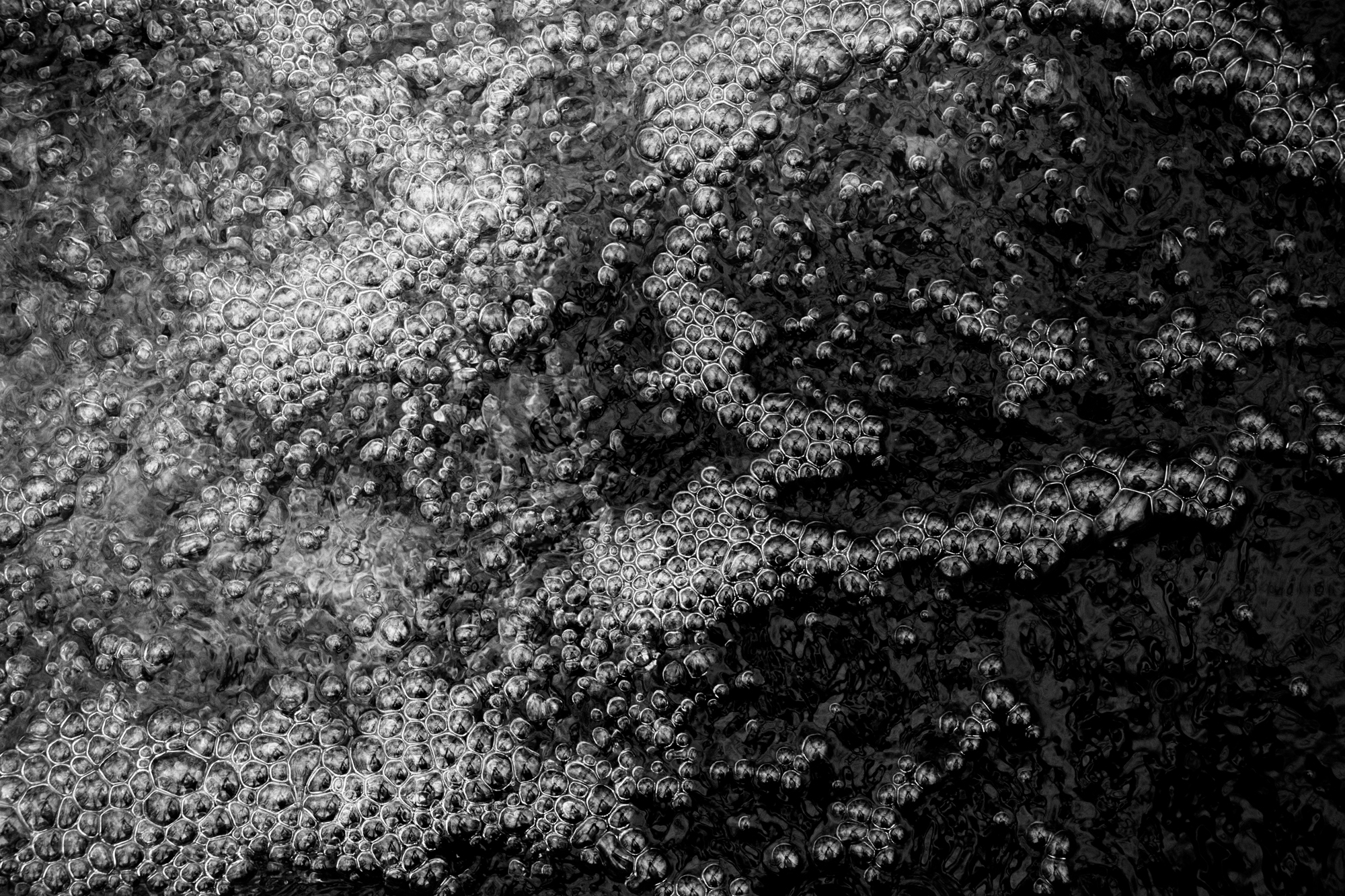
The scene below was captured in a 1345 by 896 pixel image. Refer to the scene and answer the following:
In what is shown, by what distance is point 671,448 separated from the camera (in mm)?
1115

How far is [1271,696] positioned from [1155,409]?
314mm

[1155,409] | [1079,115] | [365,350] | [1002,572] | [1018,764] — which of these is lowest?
[1018,764]

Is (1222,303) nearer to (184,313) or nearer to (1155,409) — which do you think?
(1155,409)

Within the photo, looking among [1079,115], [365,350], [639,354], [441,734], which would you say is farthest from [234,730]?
[1079,115]

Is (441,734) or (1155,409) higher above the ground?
(1155,409)

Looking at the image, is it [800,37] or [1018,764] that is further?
[800,37]

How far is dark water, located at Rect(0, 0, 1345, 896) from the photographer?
100cm

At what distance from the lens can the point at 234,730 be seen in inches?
43.3

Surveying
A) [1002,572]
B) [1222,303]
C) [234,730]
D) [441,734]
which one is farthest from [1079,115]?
[234,730]

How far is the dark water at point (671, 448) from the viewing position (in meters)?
1.00

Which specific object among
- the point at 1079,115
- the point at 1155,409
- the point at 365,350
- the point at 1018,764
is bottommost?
the point at 1018,764

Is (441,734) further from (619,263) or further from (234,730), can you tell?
(619,263)

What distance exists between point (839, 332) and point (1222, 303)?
41 centimetres

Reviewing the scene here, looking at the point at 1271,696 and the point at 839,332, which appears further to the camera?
the point at 839,332
